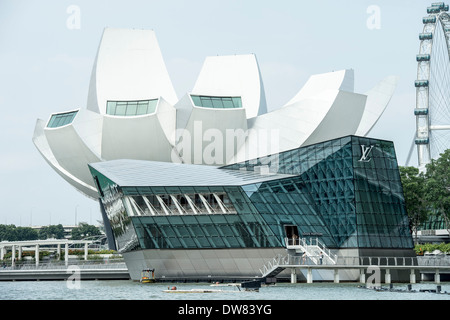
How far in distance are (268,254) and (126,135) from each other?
29035 mm

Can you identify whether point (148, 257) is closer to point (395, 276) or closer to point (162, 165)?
point (162, 165)

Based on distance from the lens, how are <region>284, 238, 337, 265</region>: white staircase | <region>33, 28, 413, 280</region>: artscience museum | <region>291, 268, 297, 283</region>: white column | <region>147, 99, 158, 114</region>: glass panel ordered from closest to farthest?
<region>291, 268, 297, 283</region>: white column
<region>284, 238, 337, 265</region>: white staircase
<region>33, 28, 413, 280</region>: artscience museum
<region>147, 99, 158, 114</region>: glass panel

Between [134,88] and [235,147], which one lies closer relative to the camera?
[235,147]

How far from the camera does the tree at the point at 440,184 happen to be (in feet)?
266

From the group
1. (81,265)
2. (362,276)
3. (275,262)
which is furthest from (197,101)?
(362,276)

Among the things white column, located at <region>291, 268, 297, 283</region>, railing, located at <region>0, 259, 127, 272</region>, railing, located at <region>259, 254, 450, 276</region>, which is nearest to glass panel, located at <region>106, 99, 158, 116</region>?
railing, located at <region>0, 259, 127, 272</region>

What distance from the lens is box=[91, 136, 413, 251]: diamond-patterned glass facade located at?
59.4 m

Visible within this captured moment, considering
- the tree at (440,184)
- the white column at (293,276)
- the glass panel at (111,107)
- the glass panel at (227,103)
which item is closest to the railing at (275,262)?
the white column at (293,276)

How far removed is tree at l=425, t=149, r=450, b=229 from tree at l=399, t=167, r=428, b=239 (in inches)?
29.7

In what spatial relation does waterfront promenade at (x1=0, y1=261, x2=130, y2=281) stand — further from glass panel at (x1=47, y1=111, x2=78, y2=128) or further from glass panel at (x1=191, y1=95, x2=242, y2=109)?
glass panel at (x1=191, y1=95, x2=242, y2=109)
